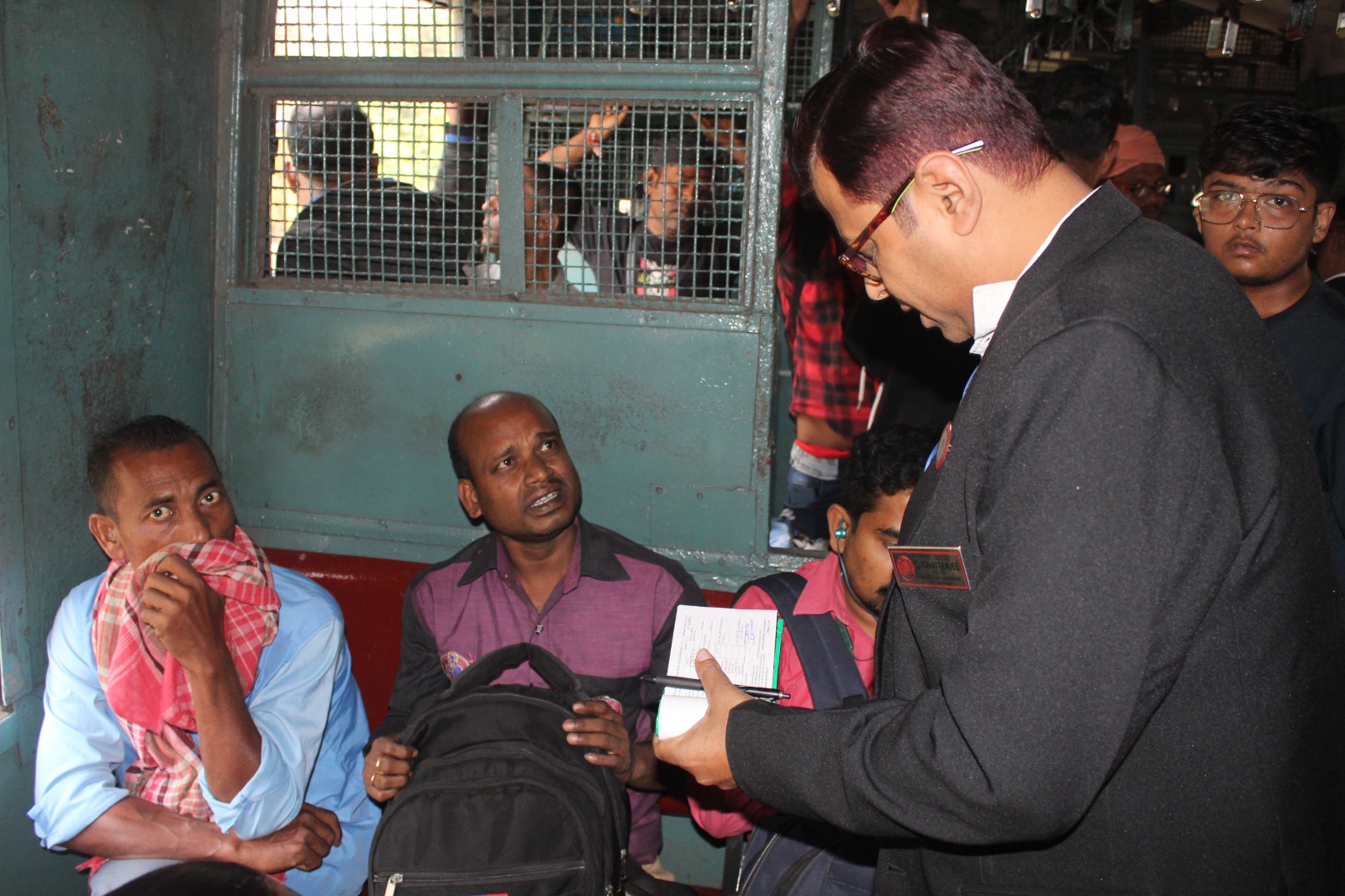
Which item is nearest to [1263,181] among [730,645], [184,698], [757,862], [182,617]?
[730,645]

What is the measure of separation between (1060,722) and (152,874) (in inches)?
64.7

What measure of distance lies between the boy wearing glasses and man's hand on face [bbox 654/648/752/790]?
1.70 m

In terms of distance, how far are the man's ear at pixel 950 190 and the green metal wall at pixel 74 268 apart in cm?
224

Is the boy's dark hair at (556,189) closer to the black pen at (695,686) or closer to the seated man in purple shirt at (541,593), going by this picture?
the seated man in purple shirt at (541,593)

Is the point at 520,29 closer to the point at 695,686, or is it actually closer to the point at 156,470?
the point at 156,470

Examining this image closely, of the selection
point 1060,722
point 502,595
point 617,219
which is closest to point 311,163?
point 617,219

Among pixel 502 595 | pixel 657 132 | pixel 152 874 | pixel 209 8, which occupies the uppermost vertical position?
pixel 209 8

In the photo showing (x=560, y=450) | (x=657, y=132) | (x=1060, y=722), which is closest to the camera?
(x=1060, y=722)

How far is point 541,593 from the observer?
8.27 feet

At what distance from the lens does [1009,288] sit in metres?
1.12

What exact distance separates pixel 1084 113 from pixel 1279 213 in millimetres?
886

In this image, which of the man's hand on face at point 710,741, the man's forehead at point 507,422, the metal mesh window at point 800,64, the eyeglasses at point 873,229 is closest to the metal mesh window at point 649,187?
the man's forehead at point 507,422

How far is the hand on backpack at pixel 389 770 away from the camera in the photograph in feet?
6.68

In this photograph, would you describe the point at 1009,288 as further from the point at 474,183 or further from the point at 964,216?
the point at 474,183
